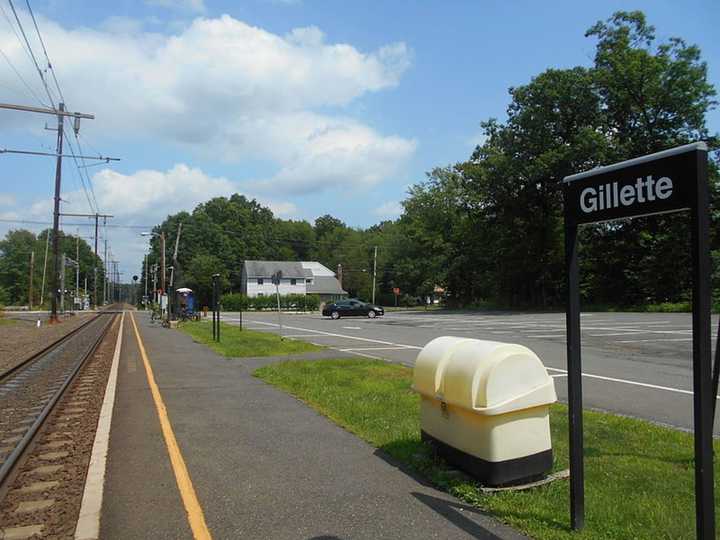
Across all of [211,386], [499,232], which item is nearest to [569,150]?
[499,232]

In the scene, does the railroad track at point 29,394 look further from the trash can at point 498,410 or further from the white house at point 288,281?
the white house at point 288,281

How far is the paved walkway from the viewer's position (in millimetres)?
4258

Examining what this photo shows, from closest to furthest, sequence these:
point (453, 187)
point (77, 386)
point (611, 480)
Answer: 1. point (611, 480)
2. point (77, 386)
3. point (453, 187)

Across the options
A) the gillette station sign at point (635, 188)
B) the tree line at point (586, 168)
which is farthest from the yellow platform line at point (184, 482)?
the tree line at point (586, 168)

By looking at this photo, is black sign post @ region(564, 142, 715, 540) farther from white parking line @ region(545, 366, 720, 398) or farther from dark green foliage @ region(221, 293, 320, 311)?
dark green foliage @ region(221, 293, 320, 311)

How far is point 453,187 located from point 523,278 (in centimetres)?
1851

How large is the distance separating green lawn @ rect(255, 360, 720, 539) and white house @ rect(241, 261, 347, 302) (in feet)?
271

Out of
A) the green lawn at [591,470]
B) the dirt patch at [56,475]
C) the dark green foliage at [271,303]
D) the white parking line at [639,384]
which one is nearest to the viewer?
the green lawn at [591,470]

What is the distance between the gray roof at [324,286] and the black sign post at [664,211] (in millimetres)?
91768

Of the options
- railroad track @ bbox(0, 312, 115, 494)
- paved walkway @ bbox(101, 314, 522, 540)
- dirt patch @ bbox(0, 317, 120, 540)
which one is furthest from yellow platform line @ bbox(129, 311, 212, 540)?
railroad track @ bbox(0, 312, 115, 494)

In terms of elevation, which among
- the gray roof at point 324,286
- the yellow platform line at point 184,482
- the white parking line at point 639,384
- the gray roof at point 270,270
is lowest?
the yellow platform line at point 184,482

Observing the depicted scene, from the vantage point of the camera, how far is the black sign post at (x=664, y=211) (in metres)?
3.22

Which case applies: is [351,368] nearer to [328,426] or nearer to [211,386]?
[211,386]

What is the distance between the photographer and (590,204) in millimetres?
4098
